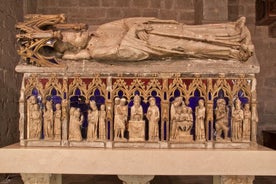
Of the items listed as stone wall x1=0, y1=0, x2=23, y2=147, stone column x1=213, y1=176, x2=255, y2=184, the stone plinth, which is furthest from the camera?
stone wall x1=0, y1=0, x2=23, y2=147

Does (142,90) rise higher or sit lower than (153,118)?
higher

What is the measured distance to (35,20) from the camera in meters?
4.04

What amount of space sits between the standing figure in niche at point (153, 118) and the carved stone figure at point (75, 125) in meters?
0.76

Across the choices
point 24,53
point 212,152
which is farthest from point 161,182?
point 24,53

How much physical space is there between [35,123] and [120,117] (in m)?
0.93

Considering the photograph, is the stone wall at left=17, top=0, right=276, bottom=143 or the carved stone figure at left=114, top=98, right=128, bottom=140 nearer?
the carved stone figure at left=114, top=98, right=128, bottom=140

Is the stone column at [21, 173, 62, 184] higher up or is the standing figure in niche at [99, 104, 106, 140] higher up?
the standing figure in niche at [99, 104, 106, 140]

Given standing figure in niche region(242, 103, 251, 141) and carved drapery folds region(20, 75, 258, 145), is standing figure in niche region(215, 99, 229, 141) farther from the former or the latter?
standing figure in niche region(242, 103, 251, 141)

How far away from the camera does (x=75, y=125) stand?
13.0ft

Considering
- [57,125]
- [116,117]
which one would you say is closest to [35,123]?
[57,125]

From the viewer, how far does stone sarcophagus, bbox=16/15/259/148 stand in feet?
12.8

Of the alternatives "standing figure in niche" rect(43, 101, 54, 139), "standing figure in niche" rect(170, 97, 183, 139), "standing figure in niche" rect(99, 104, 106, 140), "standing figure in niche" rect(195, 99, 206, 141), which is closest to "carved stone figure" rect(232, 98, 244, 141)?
"standing figure in niche" rect(195, 99, 206, 141)

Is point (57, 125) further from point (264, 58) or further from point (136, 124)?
point (264, 58)

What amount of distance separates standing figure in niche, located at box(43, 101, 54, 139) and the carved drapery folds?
11 millimetres
